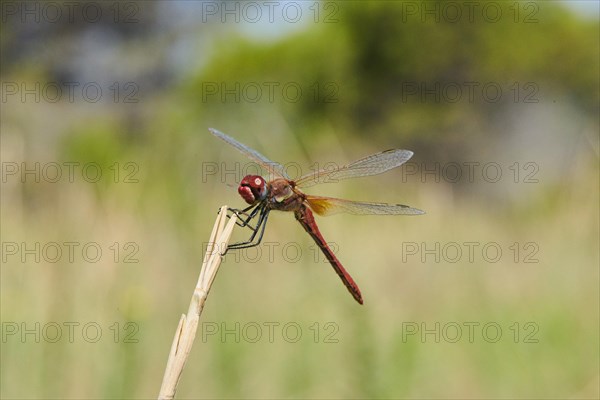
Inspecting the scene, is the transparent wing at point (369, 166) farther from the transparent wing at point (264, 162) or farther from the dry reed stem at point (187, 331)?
the dry reed stem at point (187, 331)

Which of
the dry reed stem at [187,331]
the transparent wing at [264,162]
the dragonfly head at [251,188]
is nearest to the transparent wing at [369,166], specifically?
the transparent wing at [264,162]

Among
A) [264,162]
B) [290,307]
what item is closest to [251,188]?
[264,162]

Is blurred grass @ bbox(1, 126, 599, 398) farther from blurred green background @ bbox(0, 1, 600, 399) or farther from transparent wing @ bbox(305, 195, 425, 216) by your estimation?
transparent wing @ bbox(305, 195, 425, 216)

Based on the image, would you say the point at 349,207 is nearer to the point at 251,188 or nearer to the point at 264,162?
the point at 264,162

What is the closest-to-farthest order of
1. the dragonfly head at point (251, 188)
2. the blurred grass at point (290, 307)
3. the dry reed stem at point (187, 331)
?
the dry reed stem at point (187, 331)
the dragonfly head at point (251, 188)
the blurred grass at point (290, 307)

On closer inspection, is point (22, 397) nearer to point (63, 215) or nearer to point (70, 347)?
point (70, 347)

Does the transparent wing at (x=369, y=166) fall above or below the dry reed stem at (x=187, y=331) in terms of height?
above

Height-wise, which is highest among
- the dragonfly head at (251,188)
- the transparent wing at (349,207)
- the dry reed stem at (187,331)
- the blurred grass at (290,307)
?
the dragonfly head at (251,188)
